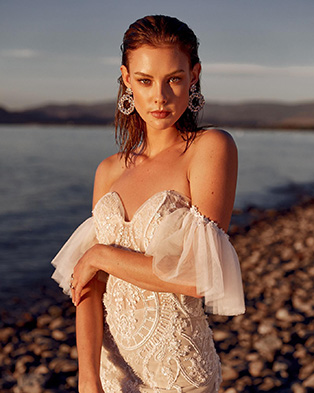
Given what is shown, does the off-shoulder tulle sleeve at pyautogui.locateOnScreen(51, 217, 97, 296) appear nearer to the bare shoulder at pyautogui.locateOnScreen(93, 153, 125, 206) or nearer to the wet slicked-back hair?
the bare shoulder at pyautogui.locateOnScreen(93, 153, 125, 206)

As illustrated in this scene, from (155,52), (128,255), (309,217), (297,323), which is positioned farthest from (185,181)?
(309,217)

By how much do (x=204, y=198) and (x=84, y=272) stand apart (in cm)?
74

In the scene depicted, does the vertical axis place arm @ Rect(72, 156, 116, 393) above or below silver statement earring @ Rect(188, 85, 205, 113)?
below

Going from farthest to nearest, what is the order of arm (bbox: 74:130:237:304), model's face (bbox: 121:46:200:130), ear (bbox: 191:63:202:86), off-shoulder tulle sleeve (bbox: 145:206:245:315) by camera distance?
ear (bbox: 191:63:202:86) → model's face (bbox: 121:46:200:130) → arm (bbox: 74:130:237:304) → off-shoulder tulle sleeve (bbox: 145:206:245:315)

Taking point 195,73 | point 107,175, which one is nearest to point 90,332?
point 107,175

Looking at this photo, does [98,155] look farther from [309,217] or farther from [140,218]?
[140,218]

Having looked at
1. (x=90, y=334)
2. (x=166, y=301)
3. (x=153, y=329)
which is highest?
(x=166, y=301)

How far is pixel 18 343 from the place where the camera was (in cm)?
732

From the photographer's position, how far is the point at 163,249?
7.31ft

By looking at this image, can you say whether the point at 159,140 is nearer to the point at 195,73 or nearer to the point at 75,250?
the point at 195,73

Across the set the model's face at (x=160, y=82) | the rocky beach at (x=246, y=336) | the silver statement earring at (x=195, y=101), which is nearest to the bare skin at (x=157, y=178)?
the model's face at (x=160, y=82)

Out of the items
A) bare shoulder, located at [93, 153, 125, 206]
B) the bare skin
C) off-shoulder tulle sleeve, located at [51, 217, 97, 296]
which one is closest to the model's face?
the bare skin

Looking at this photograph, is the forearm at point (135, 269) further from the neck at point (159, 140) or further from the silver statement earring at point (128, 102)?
the silver statement earring at point (128, 102)

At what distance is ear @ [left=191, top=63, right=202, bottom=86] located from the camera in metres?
2.56
